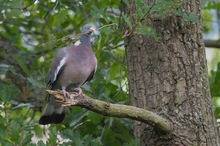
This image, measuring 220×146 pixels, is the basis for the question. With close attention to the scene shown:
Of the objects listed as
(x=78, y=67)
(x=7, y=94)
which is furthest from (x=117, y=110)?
(x=7, y=94)

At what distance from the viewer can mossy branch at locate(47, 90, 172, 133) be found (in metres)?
3.24

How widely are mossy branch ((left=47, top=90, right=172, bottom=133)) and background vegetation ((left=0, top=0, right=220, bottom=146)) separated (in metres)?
0.34

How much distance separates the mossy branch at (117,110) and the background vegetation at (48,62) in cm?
34

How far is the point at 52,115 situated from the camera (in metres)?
4.69

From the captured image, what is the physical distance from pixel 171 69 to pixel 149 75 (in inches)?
6.3

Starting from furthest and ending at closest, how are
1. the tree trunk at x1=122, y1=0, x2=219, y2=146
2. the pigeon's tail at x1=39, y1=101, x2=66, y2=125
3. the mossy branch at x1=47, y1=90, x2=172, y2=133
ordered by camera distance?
the pigeon's tail at x1=39, y1=101, x2=66, y2=125
the tree trunk at x1=122, y1=0, x2=219, y2=146
the mossy branch at x1=47, y1=90, x2=172, y2=133

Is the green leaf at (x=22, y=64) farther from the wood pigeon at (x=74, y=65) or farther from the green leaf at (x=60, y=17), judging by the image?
the wood pigeon at (x=74, y=65)

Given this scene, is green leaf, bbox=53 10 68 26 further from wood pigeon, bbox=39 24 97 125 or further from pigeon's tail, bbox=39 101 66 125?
pigeon's tail, bbox=39 101 66 125

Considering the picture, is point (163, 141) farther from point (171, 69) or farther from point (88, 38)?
point (88, 38)

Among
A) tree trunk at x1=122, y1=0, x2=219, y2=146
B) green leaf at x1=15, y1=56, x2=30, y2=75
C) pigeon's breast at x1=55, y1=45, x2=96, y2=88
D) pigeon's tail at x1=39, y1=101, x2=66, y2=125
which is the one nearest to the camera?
tree trunk at x1=122, y1=0, x2=219, y2=146

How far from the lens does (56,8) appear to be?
4691mm

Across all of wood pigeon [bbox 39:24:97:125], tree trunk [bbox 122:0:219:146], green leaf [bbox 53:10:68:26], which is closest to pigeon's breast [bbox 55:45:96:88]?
wood pigeon [bbox 39:24:97:125]

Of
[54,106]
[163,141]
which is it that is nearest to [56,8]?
[54,106]

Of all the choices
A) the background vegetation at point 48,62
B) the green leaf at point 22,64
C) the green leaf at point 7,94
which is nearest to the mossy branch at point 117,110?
the background vegetation at point 48,62
